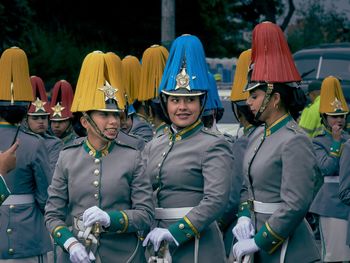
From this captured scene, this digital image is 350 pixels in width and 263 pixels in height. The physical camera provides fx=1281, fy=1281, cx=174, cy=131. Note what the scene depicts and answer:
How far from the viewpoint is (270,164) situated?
23.8 feet

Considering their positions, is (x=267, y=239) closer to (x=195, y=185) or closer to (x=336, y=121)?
(x=195, y=185)

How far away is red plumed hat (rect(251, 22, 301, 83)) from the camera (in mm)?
7402

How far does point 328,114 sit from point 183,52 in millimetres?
4731

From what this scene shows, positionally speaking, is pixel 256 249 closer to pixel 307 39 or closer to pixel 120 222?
pixel 120 222

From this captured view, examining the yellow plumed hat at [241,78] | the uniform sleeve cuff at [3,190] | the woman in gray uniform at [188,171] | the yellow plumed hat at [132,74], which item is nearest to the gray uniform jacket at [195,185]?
the woman in gray uniform at [188,171]

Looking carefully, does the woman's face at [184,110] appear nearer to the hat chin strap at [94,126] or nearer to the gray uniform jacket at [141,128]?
the hat chin strap at [94,126]

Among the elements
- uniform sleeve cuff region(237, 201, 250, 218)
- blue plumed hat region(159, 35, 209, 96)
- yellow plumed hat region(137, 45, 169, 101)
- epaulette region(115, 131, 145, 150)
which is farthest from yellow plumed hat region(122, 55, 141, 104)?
uniform sleeve cuff region(237, 201, 250, 218)

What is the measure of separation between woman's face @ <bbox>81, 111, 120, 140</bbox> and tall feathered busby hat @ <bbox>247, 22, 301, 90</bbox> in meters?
0.81

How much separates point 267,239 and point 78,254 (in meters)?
1.06

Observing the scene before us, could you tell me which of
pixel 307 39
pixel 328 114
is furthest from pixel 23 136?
pixel 307 39

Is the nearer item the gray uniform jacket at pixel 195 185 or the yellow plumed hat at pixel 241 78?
the gray uniform jacket at pixel 195 185

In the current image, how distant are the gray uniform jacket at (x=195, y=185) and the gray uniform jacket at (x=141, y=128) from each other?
3307mm

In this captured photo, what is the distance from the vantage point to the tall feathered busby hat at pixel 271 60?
7.40 m

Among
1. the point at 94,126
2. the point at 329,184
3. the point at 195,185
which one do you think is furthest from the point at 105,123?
the point at 329,184
